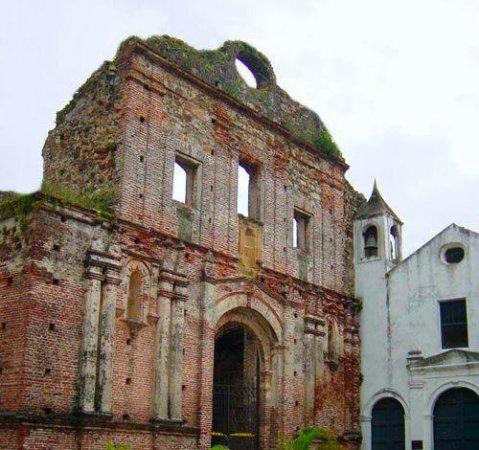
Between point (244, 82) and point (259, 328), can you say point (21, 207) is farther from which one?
point (244, 82)

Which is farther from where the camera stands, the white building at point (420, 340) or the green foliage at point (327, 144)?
the green foliage at point (327, 144)

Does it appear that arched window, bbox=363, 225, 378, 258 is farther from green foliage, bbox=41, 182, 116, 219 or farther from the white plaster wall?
green foliage, bbox=41, 182, 116, 219

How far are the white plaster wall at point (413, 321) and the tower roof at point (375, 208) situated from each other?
0.62 m

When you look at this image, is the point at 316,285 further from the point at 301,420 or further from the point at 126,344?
the point at 126,344

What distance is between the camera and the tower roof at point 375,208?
75.6ft

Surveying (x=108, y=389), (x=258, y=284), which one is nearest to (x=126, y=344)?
(x=108, y=389)

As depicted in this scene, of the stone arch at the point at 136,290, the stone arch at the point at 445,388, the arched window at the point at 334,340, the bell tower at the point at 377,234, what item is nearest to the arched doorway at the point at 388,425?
the stone arch at the point at 445,388

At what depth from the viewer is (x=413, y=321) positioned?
21.5 m

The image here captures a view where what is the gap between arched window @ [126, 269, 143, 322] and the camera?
16000 mm

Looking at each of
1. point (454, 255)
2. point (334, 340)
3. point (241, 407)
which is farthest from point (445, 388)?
point (241, 407)

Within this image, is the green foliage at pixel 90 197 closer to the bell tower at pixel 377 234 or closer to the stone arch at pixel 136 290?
the stone arch at pixel 136 290

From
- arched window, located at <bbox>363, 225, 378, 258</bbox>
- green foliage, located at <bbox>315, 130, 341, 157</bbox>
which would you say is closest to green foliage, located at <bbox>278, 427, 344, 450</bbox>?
arched window, located at <bbox>363, 225, 378, 258</bbox>

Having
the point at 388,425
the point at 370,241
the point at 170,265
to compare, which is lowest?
the point at 388,425

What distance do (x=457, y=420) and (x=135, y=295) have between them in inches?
363
